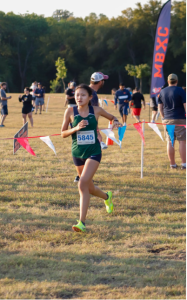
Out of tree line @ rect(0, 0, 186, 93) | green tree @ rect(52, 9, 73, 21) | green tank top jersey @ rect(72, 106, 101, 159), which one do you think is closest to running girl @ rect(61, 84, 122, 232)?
green tank top jersey @ rect(72, 106, 101, 159)

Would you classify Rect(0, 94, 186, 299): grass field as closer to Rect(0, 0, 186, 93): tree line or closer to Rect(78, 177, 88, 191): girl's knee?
Rect(78, 177, 88, 191): girl's knee

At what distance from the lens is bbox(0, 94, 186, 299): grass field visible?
3.53m

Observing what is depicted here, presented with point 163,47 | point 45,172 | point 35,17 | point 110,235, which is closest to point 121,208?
point 110,235

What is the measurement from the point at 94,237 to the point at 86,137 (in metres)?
1.21

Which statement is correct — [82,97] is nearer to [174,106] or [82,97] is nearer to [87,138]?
[87,138]

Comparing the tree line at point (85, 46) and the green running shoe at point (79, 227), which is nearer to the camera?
the green running shoe at point (79, 227)

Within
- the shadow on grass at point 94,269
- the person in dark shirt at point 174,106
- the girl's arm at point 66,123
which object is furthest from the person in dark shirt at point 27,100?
the shadow on grass at point 94,269

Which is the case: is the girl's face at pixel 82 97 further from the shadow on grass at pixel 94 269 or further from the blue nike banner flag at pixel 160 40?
the blue nike banner flag at pixel 160 40

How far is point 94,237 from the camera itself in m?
4.80

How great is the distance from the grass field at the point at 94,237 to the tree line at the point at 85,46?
57166 millimetres

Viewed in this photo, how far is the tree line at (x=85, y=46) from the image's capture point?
6550cm

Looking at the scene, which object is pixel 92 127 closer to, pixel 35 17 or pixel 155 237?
pixel 155 237

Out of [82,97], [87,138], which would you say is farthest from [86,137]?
[82,97]

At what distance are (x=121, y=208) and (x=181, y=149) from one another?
332 centimetres
